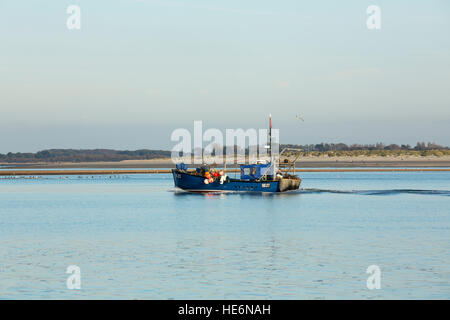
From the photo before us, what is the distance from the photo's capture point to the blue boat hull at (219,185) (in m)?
89.1

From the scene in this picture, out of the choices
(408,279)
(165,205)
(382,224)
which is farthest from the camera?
(165,205)

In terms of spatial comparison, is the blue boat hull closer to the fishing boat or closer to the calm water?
the fishing boat

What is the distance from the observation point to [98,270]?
97.7ft

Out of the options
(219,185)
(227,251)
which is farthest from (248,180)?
(227,251)

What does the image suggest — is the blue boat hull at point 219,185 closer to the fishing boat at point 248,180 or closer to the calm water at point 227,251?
the fishing boat at point 248,180

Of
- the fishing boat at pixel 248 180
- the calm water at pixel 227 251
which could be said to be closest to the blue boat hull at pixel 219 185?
the fishing boat at pixel 248 180

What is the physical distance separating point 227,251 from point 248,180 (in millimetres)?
53904

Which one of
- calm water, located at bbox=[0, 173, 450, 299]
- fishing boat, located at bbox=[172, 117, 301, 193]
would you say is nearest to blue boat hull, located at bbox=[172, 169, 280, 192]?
fishing boat, located at bbox=[172, 117, 301, 193]

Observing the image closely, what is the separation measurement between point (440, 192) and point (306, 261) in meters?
62.0

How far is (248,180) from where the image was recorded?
89.5m
